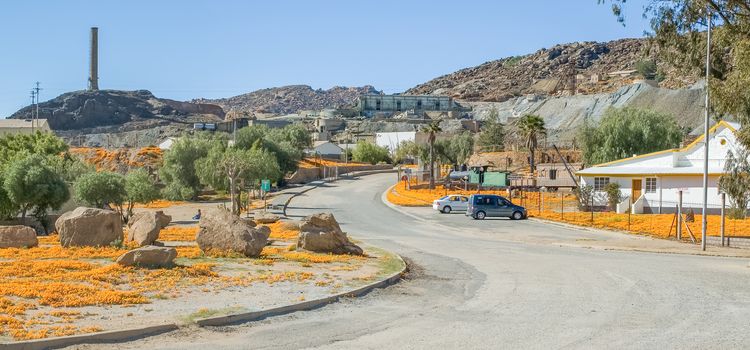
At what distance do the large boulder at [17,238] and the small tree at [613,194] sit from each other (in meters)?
36.5

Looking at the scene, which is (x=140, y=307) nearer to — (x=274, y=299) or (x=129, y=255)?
(x=274, y=299)

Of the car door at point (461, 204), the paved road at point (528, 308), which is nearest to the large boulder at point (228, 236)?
the paved road at point (528, 308)

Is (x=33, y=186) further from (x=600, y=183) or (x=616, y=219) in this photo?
(x=600, y=183)

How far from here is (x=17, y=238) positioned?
27766 mm

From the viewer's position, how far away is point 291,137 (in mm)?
121375

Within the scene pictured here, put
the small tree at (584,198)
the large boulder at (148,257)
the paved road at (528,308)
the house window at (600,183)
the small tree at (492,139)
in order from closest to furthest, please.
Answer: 1. the paved road at (528,308)
2. the large boulder at (148,257)
3. the small tree at (584,198)
4. the house window at (600,183)
5. the small tree at (492,139)

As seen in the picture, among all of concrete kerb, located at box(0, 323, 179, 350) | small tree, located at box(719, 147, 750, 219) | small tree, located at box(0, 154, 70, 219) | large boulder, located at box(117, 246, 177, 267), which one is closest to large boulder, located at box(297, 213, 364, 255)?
large boulder, located at box(117, 246, 177, 267)

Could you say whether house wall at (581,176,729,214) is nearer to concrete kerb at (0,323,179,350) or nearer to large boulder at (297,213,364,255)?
large boulder at (297,213,364,255)

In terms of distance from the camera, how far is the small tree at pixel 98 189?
2152 inches

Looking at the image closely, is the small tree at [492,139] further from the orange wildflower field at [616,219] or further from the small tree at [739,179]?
the small tree at [739,179]

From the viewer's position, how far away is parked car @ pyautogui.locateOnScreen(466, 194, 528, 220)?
2037 inches

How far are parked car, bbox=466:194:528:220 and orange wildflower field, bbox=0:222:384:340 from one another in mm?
24812

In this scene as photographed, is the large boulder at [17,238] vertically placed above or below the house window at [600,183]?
below

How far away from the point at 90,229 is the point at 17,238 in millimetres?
3013
